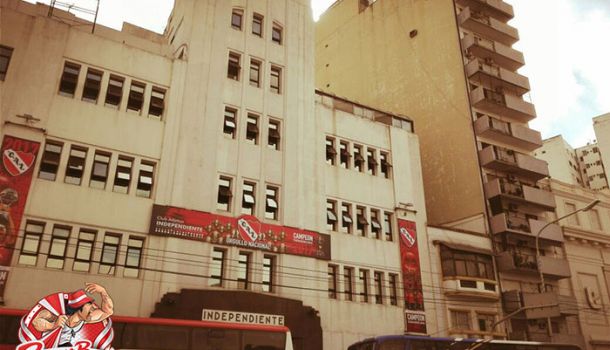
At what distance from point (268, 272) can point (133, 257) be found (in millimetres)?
7492

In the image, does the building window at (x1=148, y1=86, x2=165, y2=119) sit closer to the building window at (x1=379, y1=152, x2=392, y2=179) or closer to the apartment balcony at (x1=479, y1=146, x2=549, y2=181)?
the building window at (x1=379, y1=152, x2=392, y2=179)

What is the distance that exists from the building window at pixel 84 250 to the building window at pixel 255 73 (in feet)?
45.9

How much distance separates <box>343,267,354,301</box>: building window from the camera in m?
30.4

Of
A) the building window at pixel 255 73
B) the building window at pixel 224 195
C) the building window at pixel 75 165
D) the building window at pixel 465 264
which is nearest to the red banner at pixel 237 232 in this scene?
the building window at pixel 224 195

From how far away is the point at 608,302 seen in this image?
138 ft

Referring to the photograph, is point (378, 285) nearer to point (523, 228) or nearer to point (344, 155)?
point (344, 155)

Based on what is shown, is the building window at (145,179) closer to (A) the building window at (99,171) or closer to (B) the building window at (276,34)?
(A) the building window at (99,171)

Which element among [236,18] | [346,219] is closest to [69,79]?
[236,18]

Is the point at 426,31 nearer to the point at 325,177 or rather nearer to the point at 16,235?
the point at 325,177

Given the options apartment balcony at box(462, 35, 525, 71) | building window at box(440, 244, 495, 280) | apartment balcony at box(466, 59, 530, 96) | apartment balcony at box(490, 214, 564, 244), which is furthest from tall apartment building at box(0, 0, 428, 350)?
apartment balcony at box(462, 35, 525, 71)

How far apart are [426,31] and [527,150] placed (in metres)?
14.8

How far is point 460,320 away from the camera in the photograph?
33.2m

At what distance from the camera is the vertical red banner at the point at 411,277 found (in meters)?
31.3

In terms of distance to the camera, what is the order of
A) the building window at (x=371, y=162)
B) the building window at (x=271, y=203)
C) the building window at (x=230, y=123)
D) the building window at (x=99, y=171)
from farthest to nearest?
the building window at (x=371, y=162)
the building window at (x=230, y=123)
the building window at (x=271, y=203)
the building window at (x=99, y=171)
